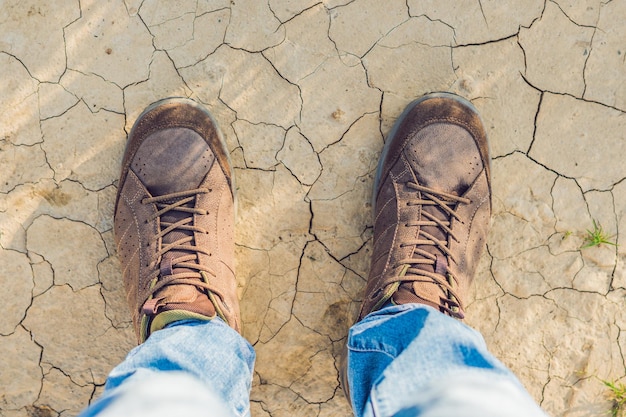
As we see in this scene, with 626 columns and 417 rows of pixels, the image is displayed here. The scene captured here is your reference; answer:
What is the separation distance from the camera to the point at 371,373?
1.38 metres

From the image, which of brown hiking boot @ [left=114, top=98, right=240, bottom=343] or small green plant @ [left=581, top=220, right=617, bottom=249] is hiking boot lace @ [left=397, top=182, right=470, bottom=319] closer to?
small green plant @ [left=581, top=220, right=617, bottom=249]

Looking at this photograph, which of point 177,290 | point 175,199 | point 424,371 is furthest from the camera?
point 175,199

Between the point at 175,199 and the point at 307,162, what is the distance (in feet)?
1.48

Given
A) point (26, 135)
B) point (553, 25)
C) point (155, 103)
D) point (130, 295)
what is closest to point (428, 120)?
point (553, 25)

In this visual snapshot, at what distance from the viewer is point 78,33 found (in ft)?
Answer: 5.65

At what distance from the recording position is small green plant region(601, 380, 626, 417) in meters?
1.80

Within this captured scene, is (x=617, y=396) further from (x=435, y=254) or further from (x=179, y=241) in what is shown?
(x=179, y=241)

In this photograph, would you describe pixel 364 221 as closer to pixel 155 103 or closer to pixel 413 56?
pixel 413 56

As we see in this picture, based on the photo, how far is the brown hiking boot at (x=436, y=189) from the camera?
5.55ft

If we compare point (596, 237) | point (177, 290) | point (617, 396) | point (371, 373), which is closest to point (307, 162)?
point (177, 290)

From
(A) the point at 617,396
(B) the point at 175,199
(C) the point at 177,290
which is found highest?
(B) the point at 175,199

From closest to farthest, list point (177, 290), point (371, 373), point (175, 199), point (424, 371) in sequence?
point (424, 371)
point (371, 373)
point (177, 290)
point (175, 199)

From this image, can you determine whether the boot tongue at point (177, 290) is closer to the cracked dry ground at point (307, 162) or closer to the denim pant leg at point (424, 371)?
the cracked dry ground at point (307, 162)

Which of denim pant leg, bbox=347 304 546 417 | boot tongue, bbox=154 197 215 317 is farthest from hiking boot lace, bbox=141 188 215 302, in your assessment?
denim pant leg, bbox=347 304 546 417
